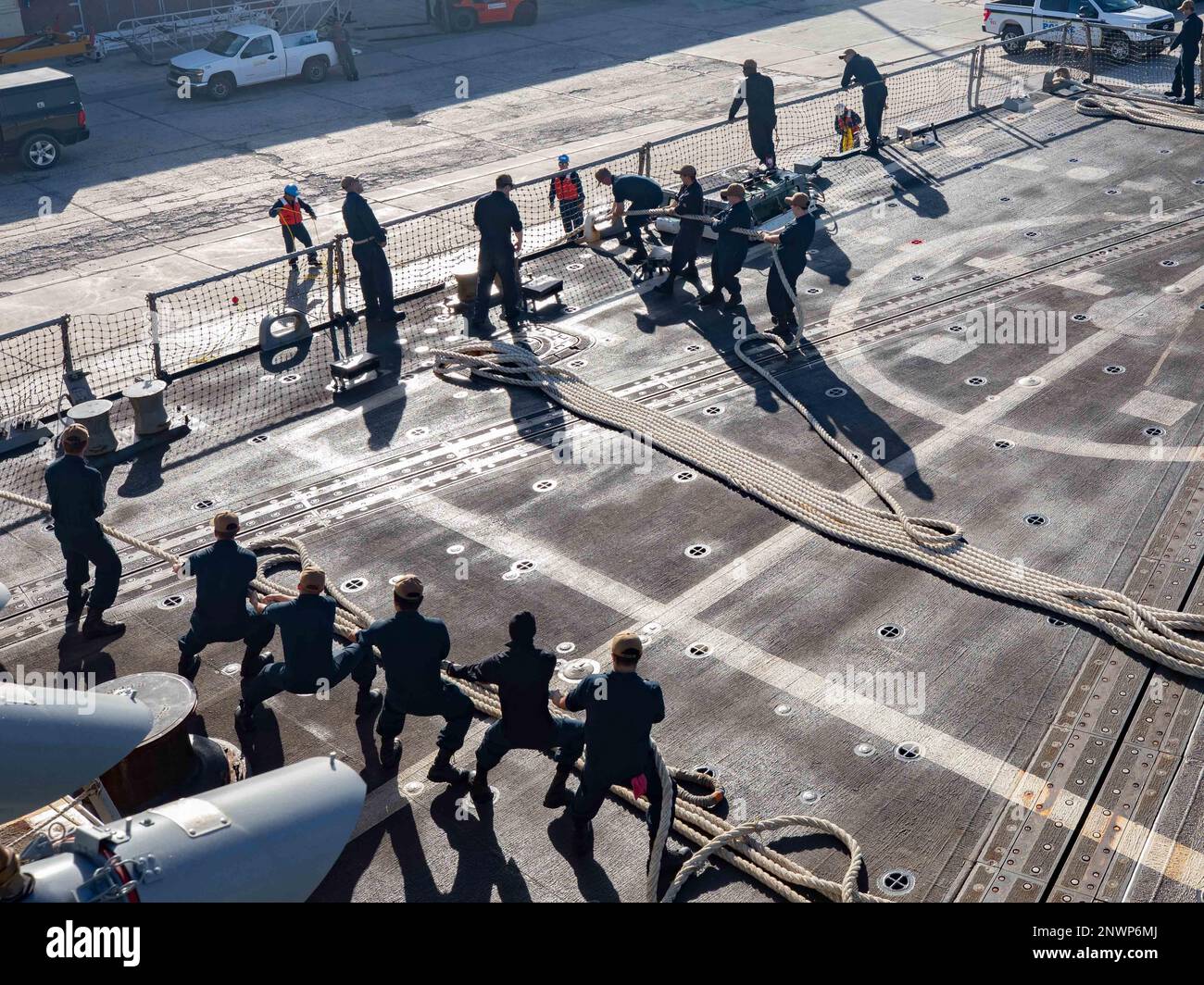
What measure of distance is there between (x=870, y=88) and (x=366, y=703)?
55.3 feet

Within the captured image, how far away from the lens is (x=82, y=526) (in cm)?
1122

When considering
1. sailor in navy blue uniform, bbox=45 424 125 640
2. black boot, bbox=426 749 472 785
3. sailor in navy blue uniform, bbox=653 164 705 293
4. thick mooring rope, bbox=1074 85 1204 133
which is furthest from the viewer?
thick mooring rope, bbox=1074 85 1204 133

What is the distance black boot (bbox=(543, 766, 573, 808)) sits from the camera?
8.91 metres

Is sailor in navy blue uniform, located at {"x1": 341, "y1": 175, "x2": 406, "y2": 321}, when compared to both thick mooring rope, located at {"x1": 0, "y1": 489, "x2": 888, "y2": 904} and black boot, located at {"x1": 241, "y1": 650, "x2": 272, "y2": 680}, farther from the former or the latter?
thick mooring rope, located at {"x1": 0, "y1": 489, "x2": 888, "y2": 904}

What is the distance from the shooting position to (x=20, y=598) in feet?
39.0

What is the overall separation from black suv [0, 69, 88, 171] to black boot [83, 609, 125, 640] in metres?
20.1

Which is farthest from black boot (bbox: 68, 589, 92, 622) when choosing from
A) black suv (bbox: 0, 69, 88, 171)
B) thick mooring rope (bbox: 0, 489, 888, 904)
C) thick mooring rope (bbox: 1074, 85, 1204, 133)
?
thick mooring rope (bbox: 1074, 85, 1204, 133)

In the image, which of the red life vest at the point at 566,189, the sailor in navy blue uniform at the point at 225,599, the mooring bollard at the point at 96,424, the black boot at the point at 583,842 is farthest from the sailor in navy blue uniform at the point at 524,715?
the red life vest at the point at 566,189

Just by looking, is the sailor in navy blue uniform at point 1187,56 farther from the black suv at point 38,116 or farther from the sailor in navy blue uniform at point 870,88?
the black suv at point 38,116

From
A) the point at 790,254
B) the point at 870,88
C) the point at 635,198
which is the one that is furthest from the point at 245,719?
the point at 870,88

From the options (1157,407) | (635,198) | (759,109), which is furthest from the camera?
(759,109)

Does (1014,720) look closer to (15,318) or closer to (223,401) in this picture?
(223,401)

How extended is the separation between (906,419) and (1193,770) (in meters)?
6.08
